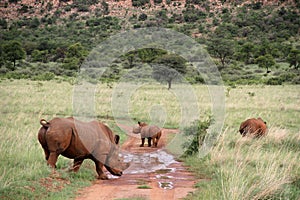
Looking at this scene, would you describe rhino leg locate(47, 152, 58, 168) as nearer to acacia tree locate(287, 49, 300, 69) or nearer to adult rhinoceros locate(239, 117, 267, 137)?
adult rhinoceros locate(239, 117, 267, 137)

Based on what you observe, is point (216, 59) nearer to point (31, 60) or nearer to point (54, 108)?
point (31, 60)

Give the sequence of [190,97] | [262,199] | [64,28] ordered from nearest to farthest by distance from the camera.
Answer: [262,199]
[190,97]
[64,28]

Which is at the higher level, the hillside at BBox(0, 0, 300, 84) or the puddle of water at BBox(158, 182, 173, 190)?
the hillside at BBox(0, 0, 300, 84)

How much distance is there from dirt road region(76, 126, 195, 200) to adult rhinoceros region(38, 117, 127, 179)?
16.3 inches

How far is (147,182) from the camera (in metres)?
8.88

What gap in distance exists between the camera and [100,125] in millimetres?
9516

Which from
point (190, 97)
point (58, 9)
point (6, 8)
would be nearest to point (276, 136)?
point (190, 97)

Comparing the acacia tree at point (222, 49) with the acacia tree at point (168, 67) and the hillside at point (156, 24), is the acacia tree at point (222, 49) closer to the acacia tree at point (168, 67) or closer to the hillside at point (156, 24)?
the hillside at point (156, 24)

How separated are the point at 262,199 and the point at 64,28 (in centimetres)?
7733

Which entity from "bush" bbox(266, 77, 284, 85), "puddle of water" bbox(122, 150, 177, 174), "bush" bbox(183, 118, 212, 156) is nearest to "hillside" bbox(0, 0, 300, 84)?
"bush" bbox(266, 77, 284, 85)

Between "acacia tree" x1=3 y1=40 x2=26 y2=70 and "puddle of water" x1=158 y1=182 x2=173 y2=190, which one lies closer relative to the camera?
"puddle of water" x1=158 y1=182 x2=173 y2=190

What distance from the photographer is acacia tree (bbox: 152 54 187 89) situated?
42.3m

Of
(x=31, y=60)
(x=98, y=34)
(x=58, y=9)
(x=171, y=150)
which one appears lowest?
(x=171, y=150)

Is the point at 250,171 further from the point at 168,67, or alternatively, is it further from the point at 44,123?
the point at 168,67
